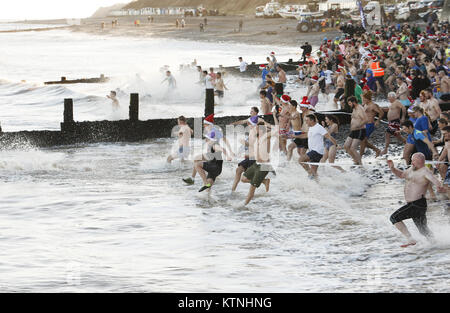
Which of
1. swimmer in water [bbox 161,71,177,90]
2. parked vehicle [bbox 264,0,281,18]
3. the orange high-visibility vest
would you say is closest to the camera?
the orange high-visibility vest

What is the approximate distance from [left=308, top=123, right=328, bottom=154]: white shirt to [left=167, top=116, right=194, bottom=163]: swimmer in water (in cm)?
286

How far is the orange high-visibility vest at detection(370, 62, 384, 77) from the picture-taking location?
23156 millimetres

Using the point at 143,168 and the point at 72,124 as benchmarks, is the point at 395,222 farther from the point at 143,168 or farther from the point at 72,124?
the point at 72,124

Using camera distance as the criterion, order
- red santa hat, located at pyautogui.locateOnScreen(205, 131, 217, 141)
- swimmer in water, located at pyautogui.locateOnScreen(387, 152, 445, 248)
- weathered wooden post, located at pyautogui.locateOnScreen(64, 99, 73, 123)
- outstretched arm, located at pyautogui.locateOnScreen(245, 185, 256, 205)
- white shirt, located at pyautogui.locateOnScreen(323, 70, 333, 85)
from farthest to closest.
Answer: white shirt, located at pyautogui.locateOnScreen(323, 70, 333, 85) < weathered wooden post, located at pyautogui.locateOnScreen(64, 99, 73, 123) < red santa hat, located at pyautogui.locateOnScreen(205, 131, 217, 141) < outstretched arm, located at pyautogui.locateOnScreen(245, 185, 256, 205) < swimmer in water, located at pyautogui.locateOnScreen(387, 152, 445, 248)

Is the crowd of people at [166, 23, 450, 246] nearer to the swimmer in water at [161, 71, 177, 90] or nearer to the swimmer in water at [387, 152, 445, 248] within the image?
the swimmer in water at [387, 152, 445, 248]

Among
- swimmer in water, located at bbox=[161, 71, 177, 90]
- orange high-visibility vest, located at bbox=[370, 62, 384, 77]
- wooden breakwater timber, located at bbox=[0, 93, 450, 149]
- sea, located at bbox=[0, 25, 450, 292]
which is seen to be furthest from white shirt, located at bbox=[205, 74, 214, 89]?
sea, located at bbox=[0, 25, 450, 292]

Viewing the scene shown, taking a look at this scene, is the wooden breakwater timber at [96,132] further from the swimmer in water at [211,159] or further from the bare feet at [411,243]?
the bare feet at [411,243]

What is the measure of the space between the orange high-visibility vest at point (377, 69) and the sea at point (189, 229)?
6.70 meters

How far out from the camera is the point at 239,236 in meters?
10.6

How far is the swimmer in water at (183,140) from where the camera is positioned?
14.4 metres

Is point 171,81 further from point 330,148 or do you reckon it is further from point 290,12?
point 290,12

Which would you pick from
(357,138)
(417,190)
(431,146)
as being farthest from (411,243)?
(357,138)

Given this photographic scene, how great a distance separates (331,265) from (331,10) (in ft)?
240

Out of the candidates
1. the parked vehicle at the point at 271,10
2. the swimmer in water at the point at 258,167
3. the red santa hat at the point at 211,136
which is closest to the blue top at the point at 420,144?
the swimmer in water at the point at 258,167
